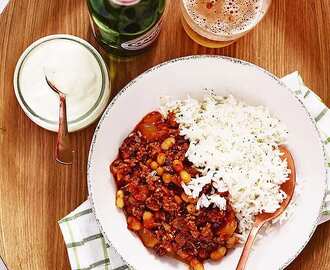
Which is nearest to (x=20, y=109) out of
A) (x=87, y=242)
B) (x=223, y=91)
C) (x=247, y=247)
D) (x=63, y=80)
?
(x=63, y=80)

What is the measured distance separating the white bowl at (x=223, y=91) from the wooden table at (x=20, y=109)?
0.09 m

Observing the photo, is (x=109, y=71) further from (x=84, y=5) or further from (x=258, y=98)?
(x=258, y=98)

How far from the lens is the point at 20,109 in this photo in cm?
165

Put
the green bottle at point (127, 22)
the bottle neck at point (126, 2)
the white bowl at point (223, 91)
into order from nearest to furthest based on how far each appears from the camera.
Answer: the bottle neck at point (126, 2) < the green bottle at point (127, 22) < the white bowl at point (223, 91)

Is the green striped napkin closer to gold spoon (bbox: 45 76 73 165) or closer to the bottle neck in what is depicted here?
gold spoon (bbox: 45 76 73 165)

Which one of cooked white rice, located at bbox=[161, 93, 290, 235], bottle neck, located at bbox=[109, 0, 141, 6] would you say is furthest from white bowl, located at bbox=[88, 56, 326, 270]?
bottle neck, located at bbox=[109, 0, 141, 6]

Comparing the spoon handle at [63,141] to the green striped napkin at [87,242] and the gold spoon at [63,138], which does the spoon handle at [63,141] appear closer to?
the gold spoon at [63,138]

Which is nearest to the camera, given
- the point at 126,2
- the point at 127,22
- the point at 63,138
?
the point at 126,2

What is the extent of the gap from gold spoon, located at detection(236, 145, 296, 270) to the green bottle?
0.43 m

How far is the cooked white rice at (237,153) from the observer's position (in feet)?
4.96

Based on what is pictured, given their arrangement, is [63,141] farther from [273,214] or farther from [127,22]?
[273,214]

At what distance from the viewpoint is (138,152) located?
1.58 meters

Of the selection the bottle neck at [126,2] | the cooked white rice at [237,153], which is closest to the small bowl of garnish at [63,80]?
the cooked white rice at [237,153]

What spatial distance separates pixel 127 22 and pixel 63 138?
1.07 feet
